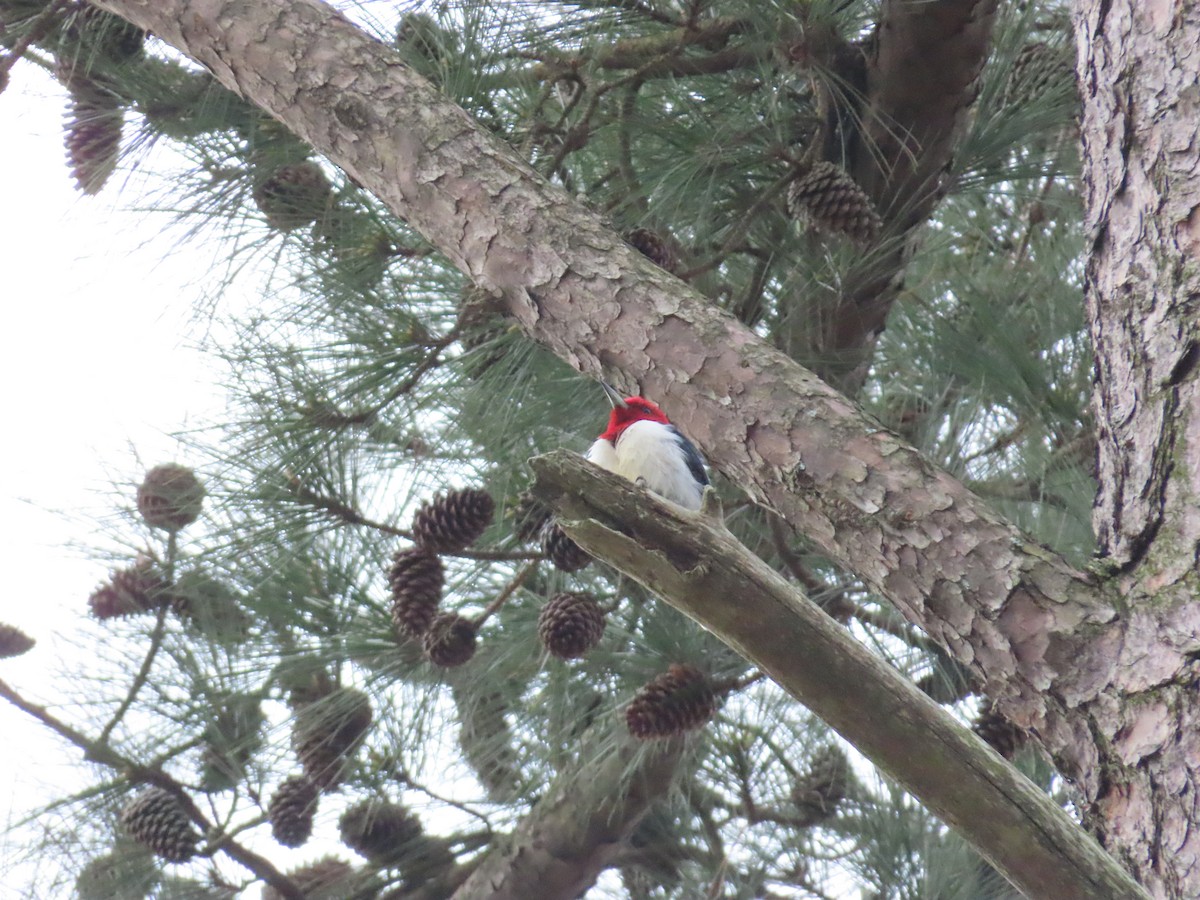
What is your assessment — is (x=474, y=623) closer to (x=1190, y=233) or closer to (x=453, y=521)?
(x=453, y=521)

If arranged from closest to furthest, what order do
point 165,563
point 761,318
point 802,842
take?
point 761,318 → point 165,563 → point 802,842

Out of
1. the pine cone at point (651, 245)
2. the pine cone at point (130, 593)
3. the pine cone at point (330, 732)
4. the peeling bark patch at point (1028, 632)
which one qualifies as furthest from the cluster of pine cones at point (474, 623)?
the peeling bark patch at point (1028, 632)

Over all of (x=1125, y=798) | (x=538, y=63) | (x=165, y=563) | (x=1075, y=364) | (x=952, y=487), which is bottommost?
(x=1125, y=798)

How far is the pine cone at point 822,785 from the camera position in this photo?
1.86 metres

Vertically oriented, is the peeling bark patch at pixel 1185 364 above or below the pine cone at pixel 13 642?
above

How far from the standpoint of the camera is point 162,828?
1687 mm

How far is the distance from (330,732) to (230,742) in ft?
0.63

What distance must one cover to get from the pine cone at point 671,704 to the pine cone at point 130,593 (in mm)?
864

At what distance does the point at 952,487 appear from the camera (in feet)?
2.63

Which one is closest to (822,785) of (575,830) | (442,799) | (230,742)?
(575,830)

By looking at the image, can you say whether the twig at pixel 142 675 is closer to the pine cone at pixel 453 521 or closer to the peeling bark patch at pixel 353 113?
the pine cone at pixel 453 521

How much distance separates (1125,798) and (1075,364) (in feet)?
2.61

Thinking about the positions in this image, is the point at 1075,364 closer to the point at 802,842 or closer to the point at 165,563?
the point at 802,842

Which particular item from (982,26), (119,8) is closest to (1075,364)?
(982,26)
